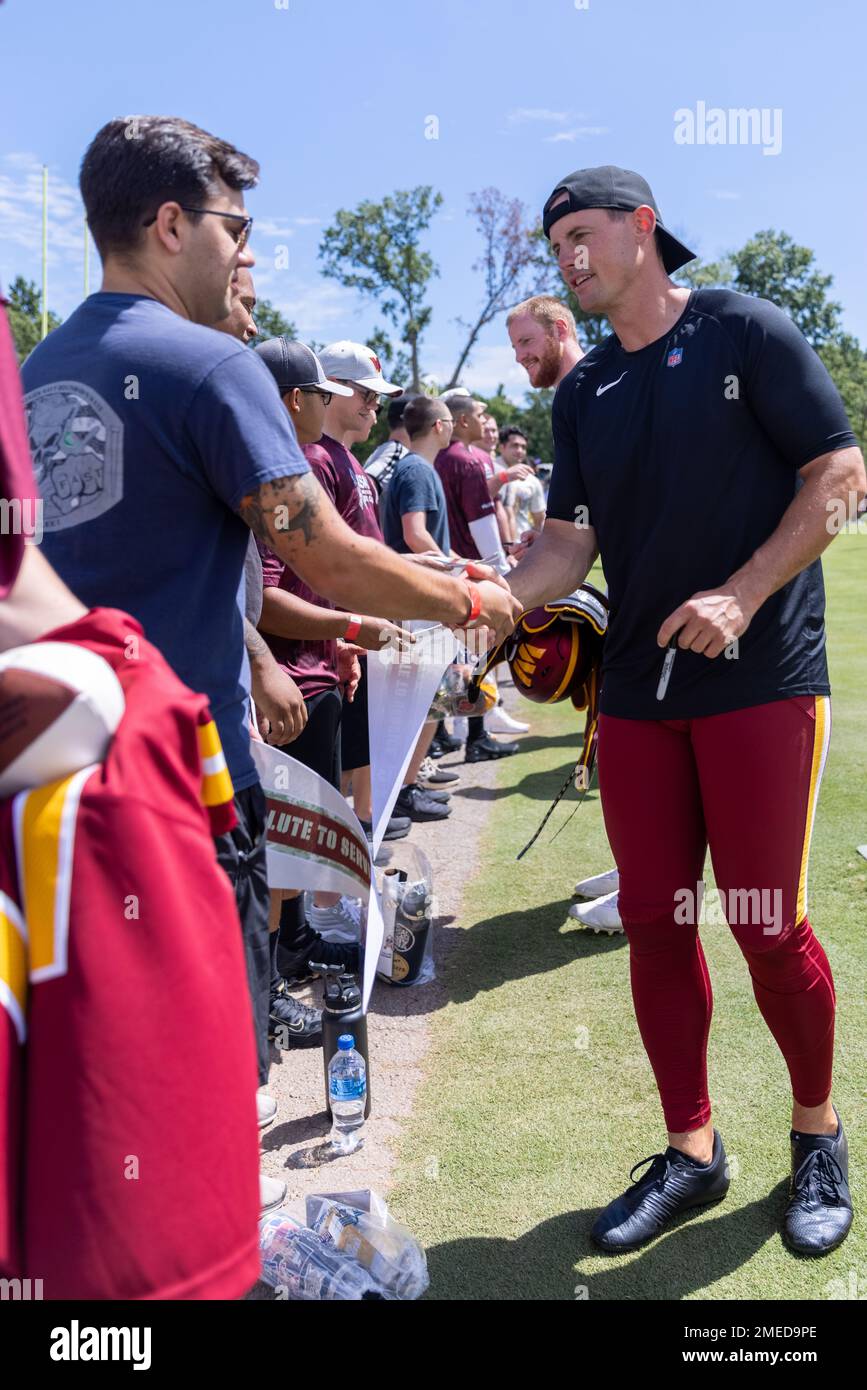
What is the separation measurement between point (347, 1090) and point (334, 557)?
6.80 feet

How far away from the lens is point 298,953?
4.89 m

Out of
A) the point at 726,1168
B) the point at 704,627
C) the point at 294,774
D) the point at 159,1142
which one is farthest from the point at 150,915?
the point at 726,1168

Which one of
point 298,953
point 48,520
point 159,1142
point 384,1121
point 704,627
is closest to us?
point 159,1142

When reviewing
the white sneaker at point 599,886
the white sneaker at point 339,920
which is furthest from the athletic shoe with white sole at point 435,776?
the white sneaker at point 339,920

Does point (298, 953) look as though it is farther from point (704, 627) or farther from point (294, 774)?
point (704, 627)

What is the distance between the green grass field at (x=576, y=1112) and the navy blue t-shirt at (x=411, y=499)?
2.25 m

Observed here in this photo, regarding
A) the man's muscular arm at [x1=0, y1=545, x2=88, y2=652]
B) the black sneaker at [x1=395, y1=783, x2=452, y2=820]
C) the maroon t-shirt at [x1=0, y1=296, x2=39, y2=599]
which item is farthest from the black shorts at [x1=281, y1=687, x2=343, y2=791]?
the maroon t-shirt at [x1=0, y1=296, x2=39, y2=599]

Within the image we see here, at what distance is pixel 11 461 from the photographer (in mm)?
1314

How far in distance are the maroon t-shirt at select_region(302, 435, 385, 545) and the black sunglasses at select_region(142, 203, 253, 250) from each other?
2.40 metres

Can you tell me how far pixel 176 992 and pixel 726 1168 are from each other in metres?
2.38

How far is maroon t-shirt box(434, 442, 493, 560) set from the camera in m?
8.76

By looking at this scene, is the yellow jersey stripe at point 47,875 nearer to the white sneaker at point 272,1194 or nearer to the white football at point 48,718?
the white football at point 48,718

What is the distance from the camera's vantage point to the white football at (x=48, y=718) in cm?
125

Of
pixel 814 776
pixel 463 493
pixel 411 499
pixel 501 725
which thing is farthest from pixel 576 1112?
pixel 501 725
